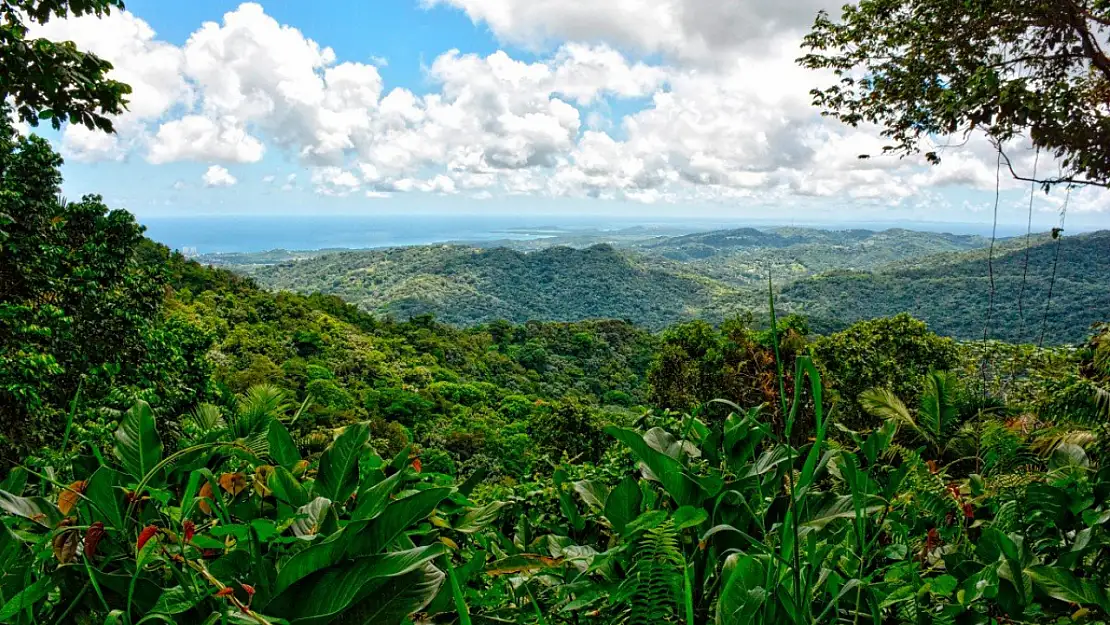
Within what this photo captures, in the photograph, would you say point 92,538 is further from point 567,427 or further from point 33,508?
point 567,427

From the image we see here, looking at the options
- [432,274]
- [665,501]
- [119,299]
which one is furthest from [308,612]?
[432,274]

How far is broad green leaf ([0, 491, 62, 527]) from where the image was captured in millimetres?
561

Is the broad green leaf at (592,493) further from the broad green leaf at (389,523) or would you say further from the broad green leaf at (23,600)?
the broad green leaf at (23,600)

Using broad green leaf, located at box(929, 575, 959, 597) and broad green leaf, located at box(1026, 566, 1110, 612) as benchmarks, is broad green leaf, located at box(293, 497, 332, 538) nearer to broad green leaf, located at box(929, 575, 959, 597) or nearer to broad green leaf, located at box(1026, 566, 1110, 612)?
broad green leaf, located at box(929, 575, 959, 597)

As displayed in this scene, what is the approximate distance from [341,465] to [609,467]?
1.96m

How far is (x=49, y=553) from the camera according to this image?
552 mm

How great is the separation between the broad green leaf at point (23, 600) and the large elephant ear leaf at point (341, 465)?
243 millimetres

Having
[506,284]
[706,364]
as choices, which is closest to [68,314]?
[706,364]

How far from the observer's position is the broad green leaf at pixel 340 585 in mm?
490

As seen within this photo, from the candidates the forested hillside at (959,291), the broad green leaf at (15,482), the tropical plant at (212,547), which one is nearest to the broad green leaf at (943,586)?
the tropical plant at (212,547)

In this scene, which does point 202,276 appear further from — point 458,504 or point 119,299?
point 458,504

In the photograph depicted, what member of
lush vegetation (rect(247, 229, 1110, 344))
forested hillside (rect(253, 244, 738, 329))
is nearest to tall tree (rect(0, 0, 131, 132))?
lush vegetation (rect(247, 229, 1110, 344))

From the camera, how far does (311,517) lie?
60 centimetres

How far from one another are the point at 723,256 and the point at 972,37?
8007 cm
